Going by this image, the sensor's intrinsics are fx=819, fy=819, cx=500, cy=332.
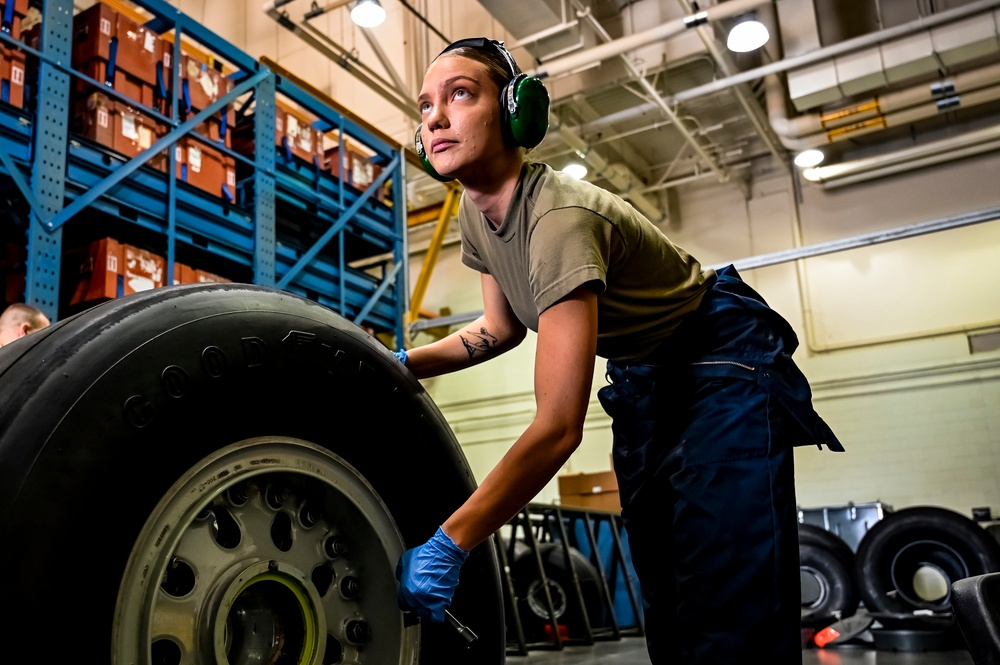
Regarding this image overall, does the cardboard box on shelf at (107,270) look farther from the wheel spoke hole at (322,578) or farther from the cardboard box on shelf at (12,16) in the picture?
the wheel spoke hole at (322,578)

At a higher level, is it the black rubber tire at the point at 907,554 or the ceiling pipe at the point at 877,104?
the ceiling pipe at the point at 877,104

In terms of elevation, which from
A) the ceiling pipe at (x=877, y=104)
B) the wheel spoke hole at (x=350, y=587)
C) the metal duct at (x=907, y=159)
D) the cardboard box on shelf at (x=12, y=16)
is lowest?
the wheel spoke hole at (x=350, y=587)

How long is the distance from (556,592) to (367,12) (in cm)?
479

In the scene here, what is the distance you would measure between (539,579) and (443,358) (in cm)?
447

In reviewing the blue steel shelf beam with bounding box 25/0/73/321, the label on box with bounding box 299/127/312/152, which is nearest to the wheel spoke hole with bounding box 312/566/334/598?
the blue steel shelf beam with bounding box 25/0/73/321

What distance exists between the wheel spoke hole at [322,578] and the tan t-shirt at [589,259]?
1.76 feet

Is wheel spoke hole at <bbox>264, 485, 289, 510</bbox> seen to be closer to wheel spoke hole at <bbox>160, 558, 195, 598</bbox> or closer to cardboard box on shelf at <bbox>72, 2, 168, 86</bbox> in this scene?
wheel spoke hole at <bbox>160, 558, 195, 598</bbox>

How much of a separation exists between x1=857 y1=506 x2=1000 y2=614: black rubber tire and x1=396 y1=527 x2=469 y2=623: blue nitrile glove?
545 centimetres

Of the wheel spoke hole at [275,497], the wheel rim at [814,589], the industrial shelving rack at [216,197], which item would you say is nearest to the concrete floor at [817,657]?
the wheel rim at [814,589]

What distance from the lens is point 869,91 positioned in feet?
26.5

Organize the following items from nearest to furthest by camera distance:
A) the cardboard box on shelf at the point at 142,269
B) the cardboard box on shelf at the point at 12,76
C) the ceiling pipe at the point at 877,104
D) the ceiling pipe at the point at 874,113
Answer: the cardboard box on shelf at the point at 12,76 < the cardboard box on shelf at the point at 142,269 < the ceiling pipe at the point at 877,104 < the ceiling pipe at the point at 874,113

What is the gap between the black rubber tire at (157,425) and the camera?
0.89m

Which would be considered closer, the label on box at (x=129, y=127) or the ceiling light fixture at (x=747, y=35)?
the label on box at (x=129, y=127)

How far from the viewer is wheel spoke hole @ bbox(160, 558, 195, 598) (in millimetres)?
1092
